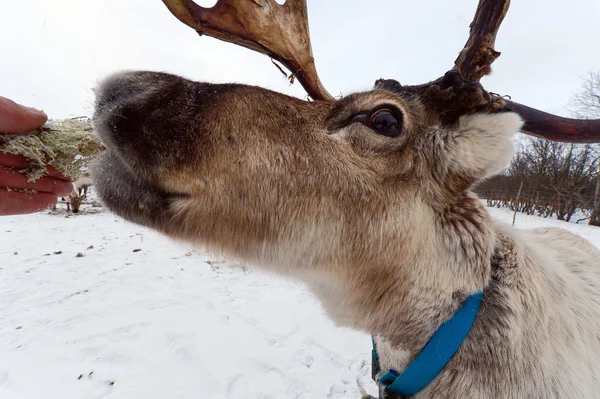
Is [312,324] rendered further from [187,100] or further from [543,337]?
[187,100]

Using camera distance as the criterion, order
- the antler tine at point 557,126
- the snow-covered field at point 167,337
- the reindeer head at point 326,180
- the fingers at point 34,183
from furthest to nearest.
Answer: the snow-covered field at point 167,337 → the fingers at point 34,183 → the antler tine at point 557,126 → the reindeer head at point 326,180

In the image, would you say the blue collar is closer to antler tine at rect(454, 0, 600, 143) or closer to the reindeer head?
the reindeer head

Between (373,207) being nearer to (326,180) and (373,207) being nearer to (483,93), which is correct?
(326,180)

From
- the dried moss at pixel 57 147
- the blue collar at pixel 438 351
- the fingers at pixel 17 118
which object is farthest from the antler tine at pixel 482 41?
the fingers at pixel 17 118

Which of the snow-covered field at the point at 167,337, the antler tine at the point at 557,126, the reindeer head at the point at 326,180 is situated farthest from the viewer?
the snow-covered field at the point at 167,337

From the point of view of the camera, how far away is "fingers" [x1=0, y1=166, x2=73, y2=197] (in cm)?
219

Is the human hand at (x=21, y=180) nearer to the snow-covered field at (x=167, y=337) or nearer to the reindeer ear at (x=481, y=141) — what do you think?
the snow-covered field at (x=167, y=337)

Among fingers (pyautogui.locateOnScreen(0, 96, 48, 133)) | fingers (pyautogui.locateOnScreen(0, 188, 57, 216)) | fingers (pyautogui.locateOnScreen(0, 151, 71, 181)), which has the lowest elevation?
fingers (pyautogui.locateOnScreen(0, 188, 57, 216))

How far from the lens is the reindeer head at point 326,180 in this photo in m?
1.50

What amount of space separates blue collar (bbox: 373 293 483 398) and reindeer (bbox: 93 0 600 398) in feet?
0.09

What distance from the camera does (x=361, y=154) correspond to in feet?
5.78

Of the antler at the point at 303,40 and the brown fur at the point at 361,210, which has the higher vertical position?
the antler at the point at 303,40

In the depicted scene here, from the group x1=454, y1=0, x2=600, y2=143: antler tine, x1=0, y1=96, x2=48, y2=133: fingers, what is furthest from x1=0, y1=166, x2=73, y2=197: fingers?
x1=454, y1=0, x2=600, y2=143: antler tine

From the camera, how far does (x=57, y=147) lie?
2.10 meters
